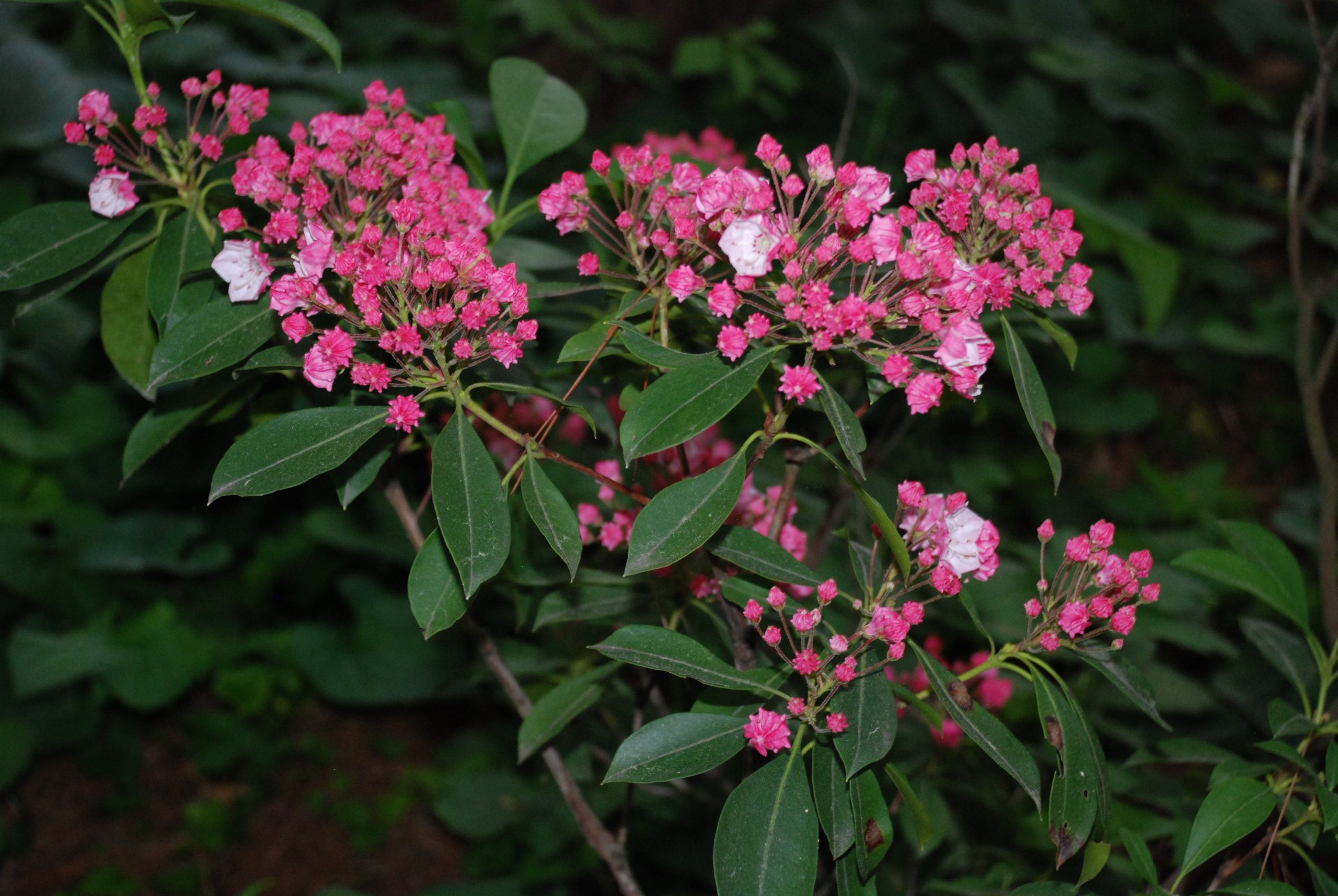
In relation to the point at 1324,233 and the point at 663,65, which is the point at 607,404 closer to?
the point at 1324,233

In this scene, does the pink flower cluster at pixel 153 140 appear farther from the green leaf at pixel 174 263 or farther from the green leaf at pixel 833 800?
the green leaf at pixel 833 800

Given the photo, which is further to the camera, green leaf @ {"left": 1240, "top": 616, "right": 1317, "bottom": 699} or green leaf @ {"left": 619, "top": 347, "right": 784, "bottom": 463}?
green leaf @ {"left": 1240, "top": 616, "right": 1317, "bottom": 699}

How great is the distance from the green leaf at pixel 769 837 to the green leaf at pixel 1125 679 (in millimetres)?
263

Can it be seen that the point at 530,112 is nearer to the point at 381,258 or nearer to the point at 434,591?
the point at 381,258

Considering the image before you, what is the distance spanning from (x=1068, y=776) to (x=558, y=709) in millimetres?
473

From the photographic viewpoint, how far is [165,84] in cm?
265

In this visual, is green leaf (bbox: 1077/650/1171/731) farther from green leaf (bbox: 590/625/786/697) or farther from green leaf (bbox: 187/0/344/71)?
green leaf (bbox: 187/0/344/71)

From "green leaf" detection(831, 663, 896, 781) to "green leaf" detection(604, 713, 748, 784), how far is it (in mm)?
83

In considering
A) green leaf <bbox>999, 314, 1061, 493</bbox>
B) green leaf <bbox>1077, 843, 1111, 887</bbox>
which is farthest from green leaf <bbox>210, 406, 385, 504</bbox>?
green leaf <bbox>1077, 843, 1111, 887</bbox>

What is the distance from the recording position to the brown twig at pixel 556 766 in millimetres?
1064

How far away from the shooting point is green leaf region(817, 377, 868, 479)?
73cm

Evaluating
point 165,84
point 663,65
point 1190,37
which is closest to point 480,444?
point 165,84

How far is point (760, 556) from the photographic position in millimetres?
833

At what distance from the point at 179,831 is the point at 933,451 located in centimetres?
181
